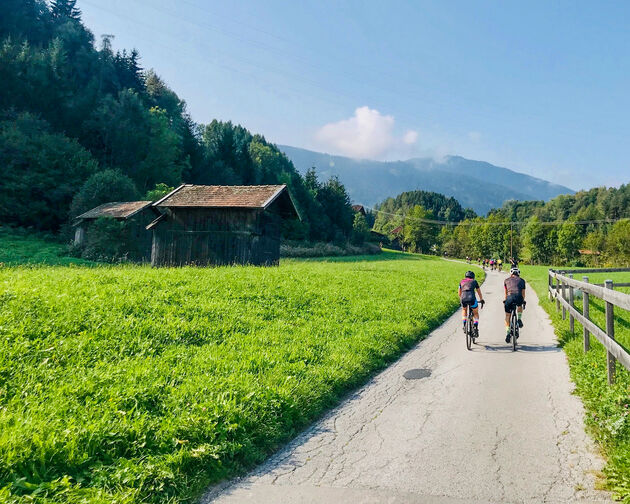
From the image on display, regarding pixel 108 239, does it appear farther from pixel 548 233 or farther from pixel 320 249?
pixel 548 233

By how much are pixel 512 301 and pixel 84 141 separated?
60.6 meters

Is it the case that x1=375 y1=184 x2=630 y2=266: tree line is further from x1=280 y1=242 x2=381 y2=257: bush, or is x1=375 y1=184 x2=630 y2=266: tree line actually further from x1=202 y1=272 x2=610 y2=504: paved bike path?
x1=202 y1=272 x2=610 y2=504: paved bike path

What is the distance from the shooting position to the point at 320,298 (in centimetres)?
1313

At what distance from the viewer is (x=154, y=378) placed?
575 centimetres

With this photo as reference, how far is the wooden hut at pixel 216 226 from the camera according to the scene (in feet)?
77.9

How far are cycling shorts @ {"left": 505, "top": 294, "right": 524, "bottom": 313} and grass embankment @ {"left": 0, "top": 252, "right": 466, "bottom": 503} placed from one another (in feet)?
8.21

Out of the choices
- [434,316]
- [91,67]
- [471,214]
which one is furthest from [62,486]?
[471,214]

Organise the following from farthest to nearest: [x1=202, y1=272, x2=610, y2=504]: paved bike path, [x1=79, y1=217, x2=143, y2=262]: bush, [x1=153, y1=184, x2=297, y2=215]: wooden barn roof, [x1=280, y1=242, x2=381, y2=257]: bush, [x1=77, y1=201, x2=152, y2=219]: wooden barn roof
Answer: [x1=280, y1=242, x2=381, y2=257]: bush
[x1=77, y1=201, x2=152, y2=219]: wooden barn roof
[x1=79, y1=217, x2=143, y2=262]: bush
[x1=153, y1=184, x2=297, y2=215]: wooden barn roof
[x1=202, y1=272, x2=610, y2=504]: paved bike path

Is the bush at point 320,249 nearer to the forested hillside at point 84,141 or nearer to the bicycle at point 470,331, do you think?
the forested hillside at point 84,141

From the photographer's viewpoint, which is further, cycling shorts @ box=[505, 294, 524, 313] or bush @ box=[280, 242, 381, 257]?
bush @ box=[280, 242, 381, 257]

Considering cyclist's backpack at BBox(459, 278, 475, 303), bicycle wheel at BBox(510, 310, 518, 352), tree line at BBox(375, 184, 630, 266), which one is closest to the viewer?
bicycle wheel at BBox(510, 310, 518, 352)

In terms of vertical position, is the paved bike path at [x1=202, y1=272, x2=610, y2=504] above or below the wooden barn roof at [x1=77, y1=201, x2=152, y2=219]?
below

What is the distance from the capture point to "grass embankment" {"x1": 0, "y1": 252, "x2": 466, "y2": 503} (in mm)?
3781

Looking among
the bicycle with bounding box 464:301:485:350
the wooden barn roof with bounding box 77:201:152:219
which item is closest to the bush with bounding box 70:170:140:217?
the wooden barn roof with bounding box 77:201:152:219
